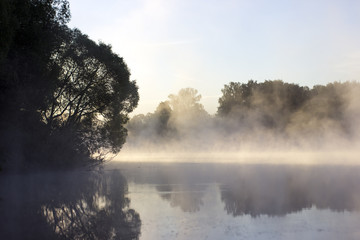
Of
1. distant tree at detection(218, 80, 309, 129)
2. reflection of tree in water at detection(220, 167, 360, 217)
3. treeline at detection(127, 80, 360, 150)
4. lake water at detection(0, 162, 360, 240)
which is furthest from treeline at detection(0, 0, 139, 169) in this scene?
distant tree at detection(218, 80, 309, 129)

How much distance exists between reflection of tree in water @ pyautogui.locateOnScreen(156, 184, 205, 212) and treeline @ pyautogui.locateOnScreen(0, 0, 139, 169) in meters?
8.58

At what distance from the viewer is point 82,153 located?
31172 mm

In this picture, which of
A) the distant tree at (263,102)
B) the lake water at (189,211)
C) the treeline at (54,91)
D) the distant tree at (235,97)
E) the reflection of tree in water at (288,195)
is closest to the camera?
the lake water at (189,211)

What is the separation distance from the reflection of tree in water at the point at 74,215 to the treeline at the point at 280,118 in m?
46.0

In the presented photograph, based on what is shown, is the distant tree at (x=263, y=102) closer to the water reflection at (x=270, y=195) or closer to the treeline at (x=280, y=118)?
the treeline at (x=280, y=118)

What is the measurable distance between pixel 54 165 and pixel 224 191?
613 inches

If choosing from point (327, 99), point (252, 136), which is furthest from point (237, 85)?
point (327, 99)

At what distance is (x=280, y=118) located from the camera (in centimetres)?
6756

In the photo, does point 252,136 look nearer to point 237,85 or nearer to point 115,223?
point 237,85

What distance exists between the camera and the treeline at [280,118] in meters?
60.3

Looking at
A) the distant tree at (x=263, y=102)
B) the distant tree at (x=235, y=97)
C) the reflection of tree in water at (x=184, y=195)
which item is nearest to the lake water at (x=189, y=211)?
the reflection of tree in water at (x=184, y=195)

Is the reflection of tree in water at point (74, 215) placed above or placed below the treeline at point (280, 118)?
below

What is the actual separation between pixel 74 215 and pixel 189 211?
10.7 ft

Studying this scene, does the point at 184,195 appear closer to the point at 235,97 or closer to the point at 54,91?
the point at 54,91
